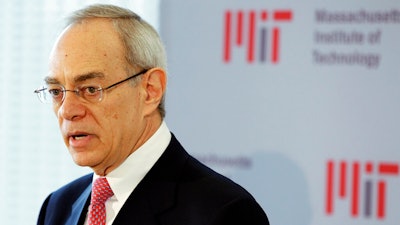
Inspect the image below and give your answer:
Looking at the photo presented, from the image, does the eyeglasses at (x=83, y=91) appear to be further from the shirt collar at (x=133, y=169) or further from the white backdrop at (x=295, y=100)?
the white backdrop at (x=295, y=100)

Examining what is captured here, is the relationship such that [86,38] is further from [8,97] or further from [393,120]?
[8,97]

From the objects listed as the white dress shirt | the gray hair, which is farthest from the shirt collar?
the gray hair

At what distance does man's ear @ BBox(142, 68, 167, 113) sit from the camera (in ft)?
7.25

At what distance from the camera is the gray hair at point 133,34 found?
2172mm

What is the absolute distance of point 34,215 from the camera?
3893mm

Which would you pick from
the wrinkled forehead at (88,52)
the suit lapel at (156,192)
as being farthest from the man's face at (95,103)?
the suit lapel at (156,192)

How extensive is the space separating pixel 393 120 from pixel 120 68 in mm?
1338

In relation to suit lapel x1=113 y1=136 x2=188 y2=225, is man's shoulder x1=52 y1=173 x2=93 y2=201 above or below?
below

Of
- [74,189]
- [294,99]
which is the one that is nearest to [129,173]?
[74,189]

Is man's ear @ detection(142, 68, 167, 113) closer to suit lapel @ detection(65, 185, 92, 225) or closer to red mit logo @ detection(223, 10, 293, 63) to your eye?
suit lapel @ detection(65, 185, 92, 225)

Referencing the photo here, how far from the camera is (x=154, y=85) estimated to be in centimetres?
223

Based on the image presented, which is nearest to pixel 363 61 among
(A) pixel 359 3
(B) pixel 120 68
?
(A) pixel 359 3

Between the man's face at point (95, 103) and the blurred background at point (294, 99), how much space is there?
1.15 meters

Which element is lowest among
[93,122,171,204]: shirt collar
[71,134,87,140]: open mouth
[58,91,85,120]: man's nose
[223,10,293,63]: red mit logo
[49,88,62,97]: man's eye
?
[93,122,171,204]: shirt collar
